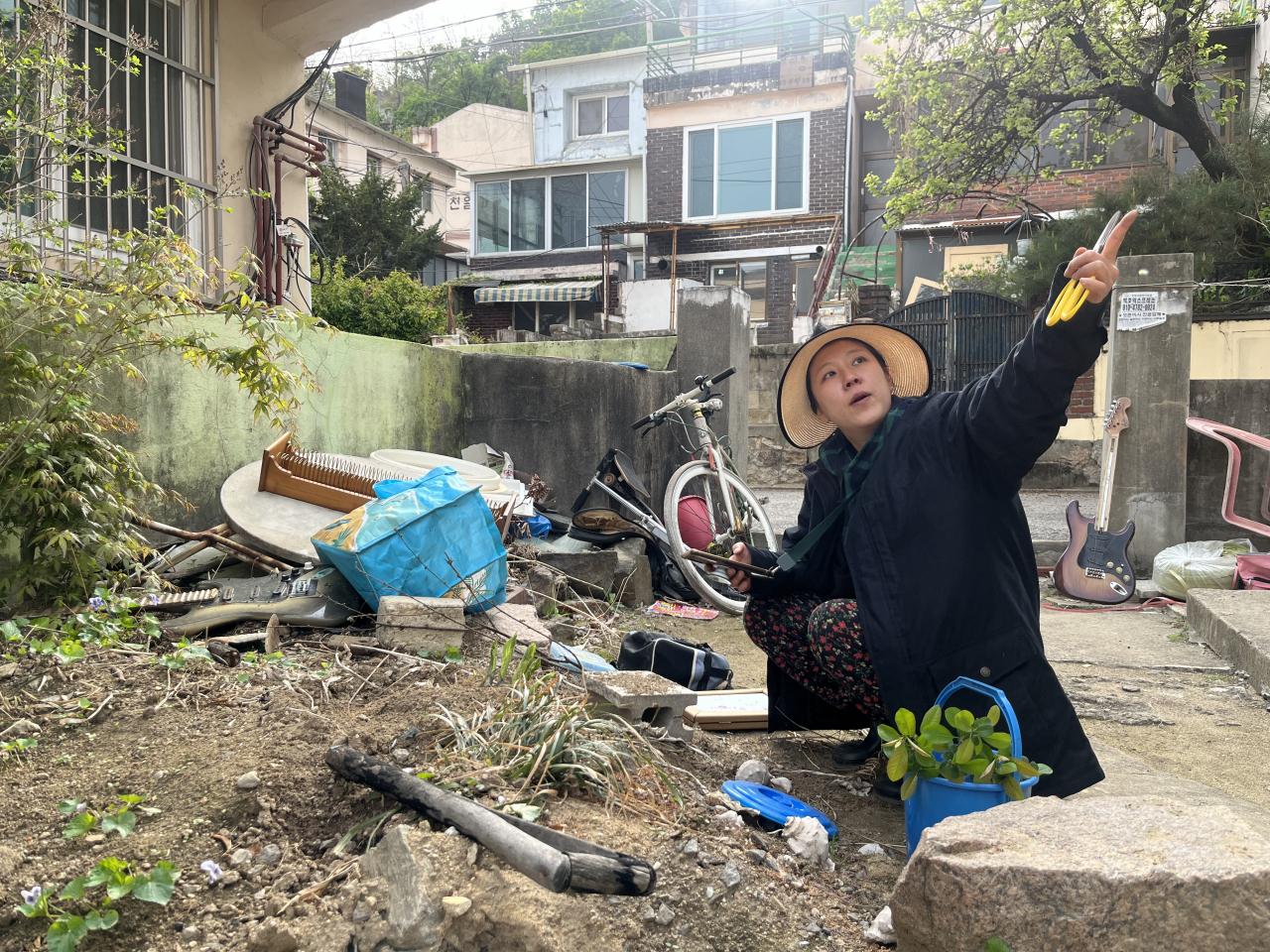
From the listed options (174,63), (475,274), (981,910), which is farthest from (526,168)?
(981,910)

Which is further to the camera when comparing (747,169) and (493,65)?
(493,65)

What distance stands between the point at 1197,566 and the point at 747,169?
55.7ft

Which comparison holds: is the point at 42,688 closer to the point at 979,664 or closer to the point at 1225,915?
the point at 979,664

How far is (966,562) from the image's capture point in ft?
7.46

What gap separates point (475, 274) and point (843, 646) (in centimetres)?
2217

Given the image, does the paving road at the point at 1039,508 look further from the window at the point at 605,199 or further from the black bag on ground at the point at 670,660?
the window at the point at 605,199

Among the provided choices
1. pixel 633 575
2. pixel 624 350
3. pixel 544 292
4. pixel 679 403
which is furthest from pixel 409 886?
pixel 544 292

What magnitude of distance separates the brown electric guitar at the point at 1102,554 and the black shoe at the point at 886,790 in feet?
15.1

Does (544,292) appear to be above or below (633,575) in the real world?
above

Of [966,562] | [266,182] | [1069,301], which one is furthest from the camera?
[266,182]

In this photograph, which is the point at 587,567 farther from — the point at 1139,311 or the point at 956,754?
the point at 1139,311

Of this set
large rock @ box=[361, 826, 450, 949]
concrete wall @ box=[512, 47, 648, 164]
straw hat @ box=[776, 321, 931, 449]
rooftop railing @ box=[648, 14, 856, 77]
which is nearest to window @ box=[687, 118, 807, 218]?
rooftop railing @ box=[648, 14, 856, 77]

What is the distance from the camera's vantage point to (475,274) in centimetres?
2345

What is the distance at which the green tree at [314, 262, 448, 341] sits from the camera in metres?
16.9
